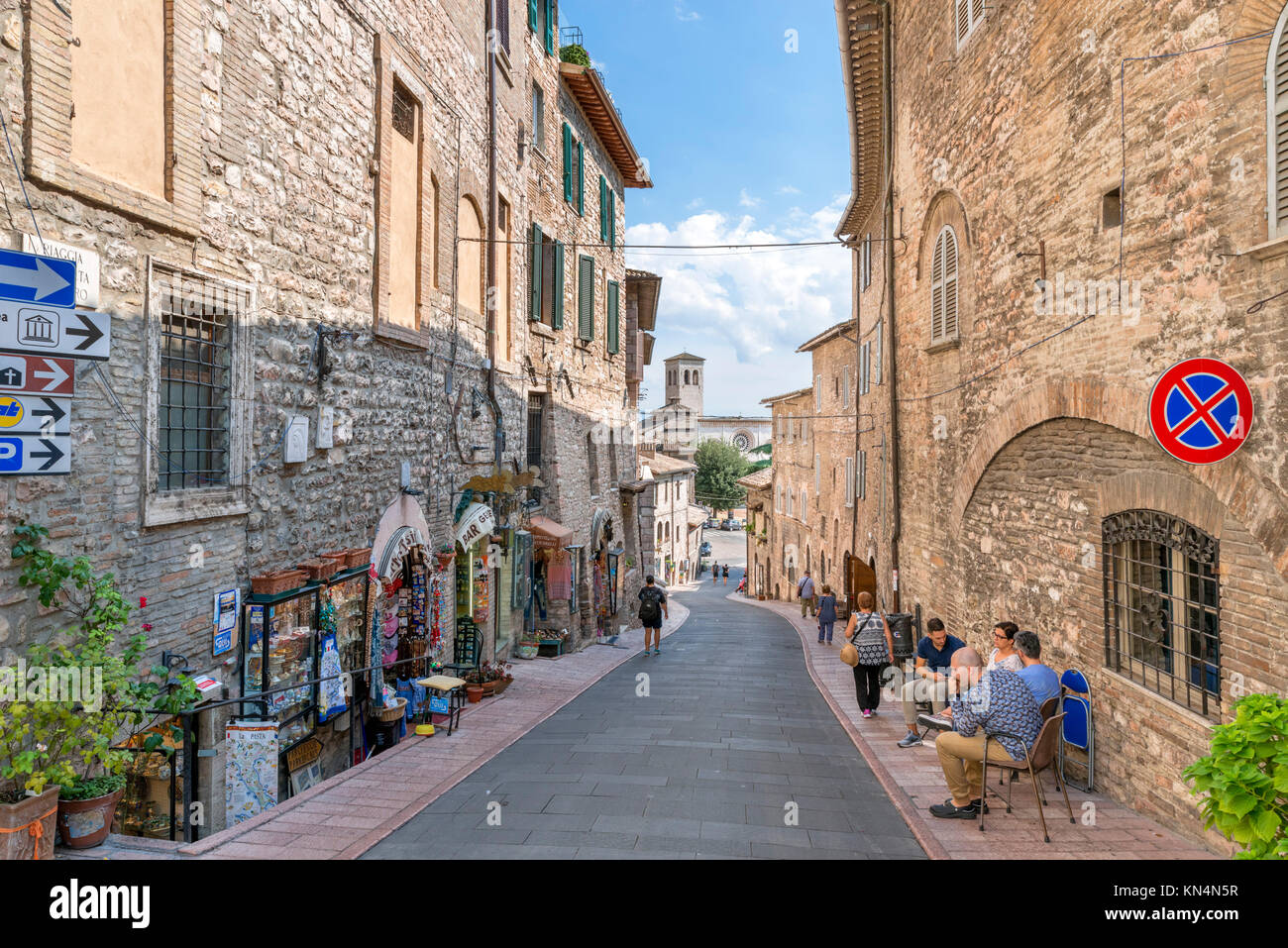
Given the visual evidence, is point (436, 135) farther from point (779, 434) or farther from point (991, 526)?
point (779, 434)

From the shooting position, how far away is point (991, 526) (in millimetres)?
9633

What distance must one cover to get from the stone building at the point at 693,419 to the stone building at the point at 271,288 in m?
60.7

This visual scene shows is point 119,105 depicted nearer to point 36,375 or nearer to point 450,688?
point 36,375

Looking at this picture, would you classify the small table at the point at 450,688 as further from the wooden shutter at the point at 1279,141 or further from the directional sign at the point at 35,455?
the wooden shutter at the point at 1279,141

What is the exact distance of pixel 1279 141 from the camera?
4.91 meters

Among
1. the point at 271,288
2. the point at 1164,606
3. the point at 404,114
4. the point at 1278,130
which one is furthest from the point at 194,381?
the point at 1164,606

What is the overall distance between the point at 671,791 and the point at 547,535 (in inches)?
367

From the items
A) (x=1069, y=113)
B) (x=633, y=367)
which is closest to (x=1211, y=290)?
(x=1069, y=113)

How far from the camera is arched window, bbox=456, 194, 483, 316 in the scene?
41.1 feet

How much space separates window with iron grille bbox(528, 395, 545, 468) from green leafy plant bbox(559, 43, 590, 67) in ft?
27.3

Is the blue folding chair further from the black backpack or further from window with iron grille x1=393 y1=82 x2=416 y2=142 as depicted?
window with iron grille x1=393 y1=82 x2=416 y2=142

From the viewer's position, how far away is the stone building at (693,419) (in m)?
75.8

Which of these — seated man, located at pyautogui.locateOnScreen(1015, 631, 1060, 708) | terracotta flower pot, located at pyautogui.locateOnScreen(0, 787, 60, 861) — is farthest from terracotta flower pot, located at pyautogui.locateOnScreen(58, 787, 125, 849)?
seated man, located at pyautogui.locateOnScreen(1015, 631, 1060, 708)
